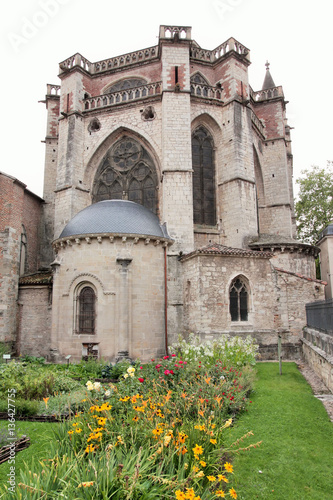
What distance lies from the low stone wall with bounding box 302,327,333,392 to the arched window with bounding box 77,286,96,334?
7.89m

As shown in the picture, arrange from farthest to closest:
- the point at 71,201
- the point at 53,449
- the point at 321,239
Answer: the point at 321,239 → the point at 71,201 → the point at 53,449

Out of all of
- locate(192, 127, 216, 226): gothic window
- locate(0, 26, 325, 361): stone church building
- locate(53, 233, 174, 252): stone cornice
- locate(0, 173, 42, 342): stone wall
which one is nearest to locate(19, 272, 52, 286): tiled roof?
locate(0, 26, 325, 361): stone church building

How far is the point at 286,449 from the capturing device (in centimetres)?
535

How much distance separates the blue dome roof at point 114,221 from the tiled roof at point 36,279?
2982 millimetres

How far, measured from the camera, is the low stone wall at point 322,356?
8.07m

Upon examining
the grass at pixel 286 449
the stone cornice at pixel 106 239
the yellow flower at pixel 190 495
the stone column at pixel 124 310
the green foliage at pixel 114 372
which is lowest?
the grass at pixel 286 449

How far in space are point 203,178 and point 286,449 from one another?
15094 millimetres

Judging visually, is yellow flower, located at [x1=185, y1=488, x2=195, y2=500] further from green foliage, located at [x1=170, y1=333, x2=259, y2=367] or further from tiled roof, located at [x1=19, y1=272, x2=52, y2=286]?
tiled roof, located at [x1=19, y1=272, x2=52, y2=286]

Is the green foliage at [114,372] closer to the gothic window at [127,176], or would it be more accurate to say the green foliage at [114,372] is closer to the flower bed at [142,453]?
the flower bed at [142,453]

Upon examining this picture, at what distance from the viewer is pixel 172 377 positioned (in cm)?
743

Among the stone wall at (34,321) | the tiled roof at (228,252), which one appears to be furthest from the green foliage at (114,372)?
the stone wall at (34,321)

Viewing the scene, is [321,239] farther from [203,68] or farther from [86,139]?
[86,139]

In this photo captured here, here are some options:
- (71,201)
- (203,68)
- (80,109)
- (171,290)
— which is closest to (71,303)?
(171,290)

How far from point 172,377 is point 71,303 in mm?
7860
